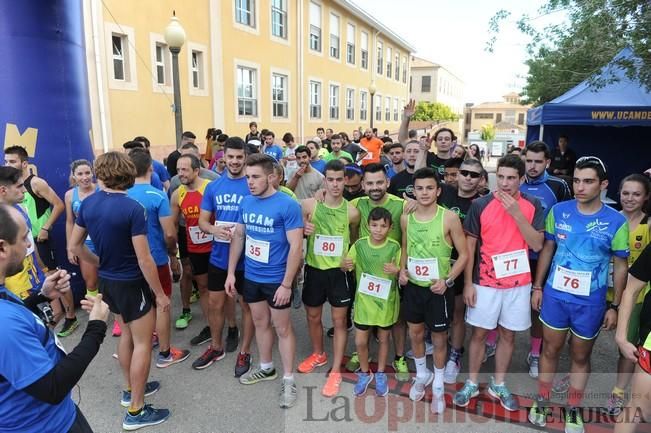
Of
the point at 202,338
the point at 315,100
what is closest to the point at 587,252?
the point at 202,338

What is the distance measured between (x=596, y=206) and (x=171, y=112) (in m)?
11.4

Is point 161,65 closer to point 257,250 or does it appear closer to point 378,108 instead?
point 257,250

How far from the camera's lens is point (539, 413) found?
3172 mm

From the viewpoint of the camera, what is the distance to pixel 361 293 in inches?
139

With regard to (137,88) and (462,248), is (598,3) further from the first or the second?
(137,88)

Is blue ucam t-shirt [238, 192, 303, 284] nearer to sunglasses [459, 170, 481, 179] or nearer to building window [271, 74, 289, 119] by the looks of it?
sunglasses [459, 170, 481, 179]

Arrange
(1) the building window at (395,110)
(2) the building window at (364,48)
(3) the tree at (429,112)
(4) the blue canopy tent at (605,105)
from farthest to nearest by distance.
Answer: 1. (3) the tree at (429,112)
2. (1) the building window at (395,110)
3. (2) the building window at (364,48)
4. (4) the blue canopy tent at (605,105)

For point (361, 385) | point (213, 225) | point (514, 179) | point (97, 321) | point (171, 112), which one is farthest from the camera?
point (171, 112)

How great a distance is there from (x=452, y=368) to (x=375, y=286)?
1119mm

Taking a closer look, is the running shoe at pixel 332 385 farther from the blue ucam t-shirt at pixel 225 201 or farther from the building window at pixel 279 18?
the building window at pixel 279 18

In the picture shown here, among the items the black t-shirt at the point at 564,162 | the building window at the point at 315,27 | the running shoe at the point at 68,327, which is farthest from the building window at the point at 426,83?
the running shoe at the point at 68,327

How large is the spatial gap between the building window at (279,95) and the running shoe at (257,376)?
14844mm

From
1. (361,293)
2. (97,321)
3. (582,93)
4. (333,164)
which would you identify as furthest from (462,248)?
(582,93)

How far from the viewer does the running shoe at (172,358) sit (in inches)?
155
